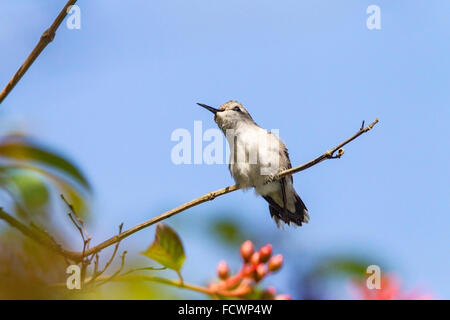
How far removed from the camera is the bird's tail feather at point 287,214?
6176mm

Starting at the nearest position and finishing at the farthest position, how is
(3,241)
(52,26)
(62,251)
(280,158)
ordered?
(3,241) → (62,251) → (52,26) → (280,158)

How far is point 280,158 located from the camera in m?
6.59

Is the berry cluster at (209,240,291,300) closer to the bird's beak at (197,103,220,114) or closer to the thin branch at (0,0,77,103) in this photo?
the thin branch at (0,0,77,103)

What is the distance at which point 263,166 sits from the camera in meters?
6.28

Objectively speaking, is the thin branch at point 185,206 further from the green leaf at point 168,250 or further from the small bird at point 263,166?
the small bird at point 263,166

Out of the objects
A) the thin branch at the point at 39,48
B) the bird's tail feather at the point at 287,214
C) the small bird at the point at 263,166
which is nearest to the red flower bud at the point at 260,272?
the thin branch at the point at 39,48

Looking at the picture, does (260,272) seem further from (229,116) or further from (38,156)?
(229,116)

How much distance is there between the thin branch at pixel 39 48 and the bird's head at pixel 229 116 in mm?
5042

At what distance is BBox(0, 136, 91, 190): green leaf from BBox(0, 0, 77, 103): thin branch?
28 centimetres

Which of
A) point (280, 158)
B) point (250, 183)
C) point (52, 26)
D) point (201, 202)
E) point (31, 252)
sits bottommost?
point (31, 252)

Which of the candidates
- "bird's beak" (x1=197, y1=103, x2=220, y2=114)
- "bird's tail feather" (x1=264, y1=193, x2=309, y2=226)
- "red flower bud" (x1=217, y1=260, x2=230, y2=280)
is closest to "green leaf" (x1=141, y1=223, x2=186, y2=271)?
"red flower bud" (x1=217, y1=260, x2=230, y2=280)

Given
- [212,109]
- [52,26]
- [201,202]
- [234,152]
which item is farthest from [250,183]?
[52,26]
